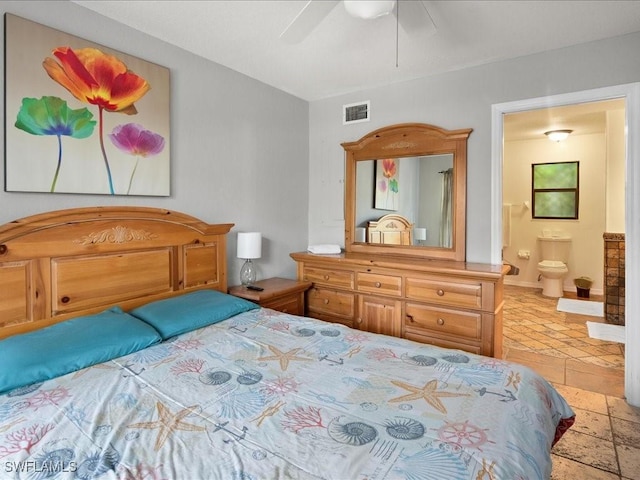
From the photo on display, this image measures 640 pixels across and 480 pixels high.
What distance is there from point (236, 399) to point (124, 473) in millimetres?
441

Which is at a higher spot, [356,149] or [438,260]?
[356,149]

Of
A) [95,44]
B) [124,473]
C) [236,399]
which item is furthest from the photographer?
[95,44]

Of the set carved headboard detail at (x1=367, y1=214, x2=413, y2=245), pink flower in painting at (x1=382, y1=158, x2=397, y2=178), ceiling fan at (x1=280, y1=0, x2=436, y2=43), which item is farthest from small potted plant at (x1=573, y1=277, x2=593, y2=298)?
ceiling fan at (x1=280, y1=0, x2=436, y2=43)

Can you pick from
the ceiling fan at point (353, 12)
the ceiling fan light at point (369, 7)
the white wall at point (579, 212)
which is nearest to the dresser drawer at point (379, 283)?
the ceiling fan at point (353, 12)

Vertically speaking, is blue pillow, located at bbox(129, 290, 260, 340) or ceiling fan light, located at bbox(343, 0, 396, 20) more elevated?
ceiling fan light, located at bbox(343, 0, 396, 20)

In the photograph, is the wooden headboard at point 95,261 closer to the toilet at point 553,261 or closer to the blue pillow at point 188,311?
the blue pillow at point 188,311

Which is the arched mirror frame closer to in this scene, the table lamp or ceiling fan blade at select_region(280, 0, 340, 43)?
the table lamp

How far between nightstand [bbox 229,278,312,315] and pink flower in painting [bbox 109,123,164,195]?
1134 millimetres

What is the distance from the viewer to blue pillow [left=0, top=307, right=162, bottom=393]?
1467mm

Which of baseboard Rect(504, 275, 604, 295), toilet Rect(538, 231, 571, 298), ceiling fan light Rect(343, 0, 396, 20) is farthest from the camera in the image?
baseboard Rect(504, 275, 604, 295)

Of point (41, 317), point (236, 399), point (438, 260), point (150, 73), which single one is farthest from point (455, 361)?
point (150, 73)

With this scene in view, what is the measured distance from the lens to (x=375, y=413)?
4.07ft

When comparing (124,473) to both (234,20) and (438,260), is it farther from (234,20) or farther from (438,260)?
(438,260)

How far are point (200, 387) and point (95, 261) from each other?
3.84 ft
